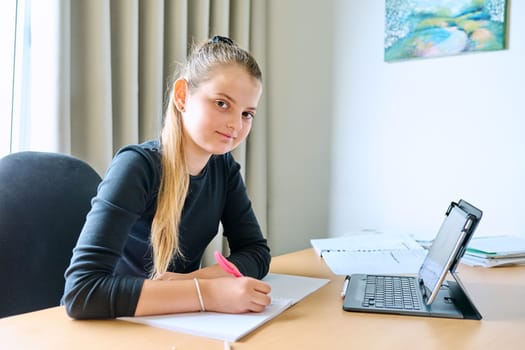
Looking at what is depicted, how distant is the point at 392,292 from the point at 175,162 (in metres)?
0.49

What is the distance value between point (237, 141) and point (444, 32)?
99 centimetres

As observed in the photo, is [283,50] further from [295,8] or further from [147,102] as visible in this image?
[147,102]

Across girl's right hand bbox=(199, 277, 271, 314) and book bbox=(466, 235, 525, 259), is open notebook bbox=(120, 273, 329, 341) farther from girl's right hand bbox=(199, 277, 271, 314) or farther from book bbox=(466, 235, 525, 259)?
book bbox=(466, 235, 525, 259)

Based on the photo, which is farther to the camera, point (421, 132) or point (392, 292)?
point (421, 132)

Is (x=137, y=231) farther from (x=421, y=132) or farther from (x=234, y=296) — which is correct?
(x=421, y=132)

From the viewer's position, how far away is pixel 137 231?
3.53ft

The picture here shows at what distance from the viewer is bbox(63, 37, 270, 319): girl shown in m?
0.81

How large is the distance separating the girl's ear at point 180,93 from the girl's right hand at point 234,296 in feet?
1.26

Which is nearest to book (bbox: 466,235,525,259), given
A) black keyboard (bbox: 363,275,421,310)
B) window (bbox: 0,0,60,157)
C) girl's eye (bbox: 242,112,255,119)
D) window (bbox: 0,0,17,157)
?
black keyboard (bbox: 363,275,421,310)

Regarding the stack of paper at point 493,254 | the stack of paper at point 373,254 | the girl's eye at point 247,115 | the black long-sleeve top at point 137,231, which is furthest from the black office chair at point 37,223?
the stack of paper at point 493,254

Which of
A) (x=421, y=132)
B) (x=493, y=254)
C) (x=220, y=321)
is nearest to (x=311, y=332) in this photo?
(x=220, y=321)

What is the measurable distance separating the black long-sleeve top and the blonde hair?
22 millimetres

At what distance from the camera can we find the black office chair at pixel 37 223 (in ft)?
3.28

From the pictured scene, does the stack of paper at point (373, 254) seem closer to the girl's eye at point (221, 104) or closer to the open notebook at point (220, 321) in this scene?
the open notebook at point (220, 321)
